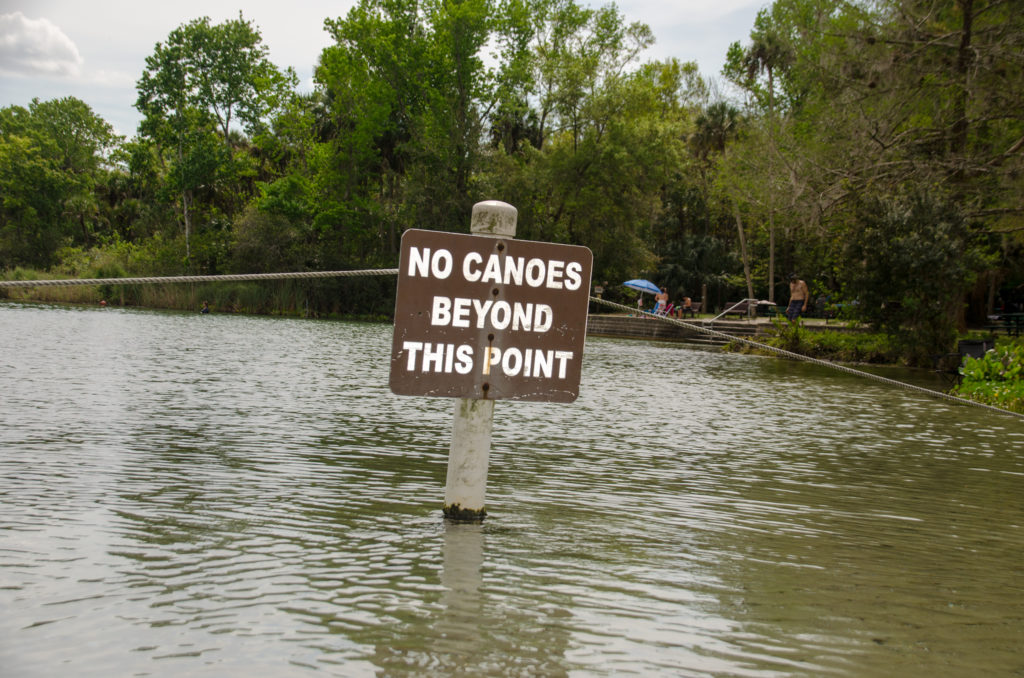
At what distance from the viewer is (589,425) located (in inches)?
426

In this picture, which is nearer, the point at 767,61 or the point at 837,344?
the point at 837,344

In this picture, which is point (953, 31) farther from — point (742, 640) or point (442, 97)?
point (442, 97)

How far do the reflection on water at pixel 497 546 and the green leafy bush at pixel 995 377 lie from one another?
363 cm

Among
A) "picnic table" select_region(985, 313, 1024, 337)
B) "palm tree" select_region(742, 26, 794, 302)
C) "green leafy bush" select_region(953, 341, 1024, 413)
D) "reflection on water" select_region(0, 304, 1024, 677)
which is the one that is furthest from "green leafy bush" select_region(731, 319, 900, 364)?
"palm tree" select_region(742, 26, 794, 302)

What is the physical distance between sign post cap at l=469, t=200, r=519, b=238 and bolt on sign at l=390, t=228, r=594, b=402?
0.07 metres

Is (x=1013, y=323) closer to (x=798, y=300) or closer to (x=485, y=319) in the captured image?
(x=798, y=300)

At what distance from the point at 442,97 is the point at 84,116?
42.1m

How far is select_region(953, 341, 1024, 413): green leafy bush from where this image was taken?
14.6 m


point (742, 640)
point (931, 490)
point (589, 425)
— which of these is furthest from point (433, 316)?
point (589, 425)

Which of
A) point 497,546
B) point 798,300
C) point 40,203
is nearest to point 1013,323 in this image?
point 798,300

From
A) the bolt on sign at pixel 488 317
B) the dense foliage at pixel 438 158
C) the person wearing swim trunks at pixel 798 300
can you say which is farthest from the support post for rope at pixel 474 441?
the dense foliage at pixel 438 158

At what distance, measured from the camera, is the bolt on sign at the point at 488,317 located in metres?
5.06

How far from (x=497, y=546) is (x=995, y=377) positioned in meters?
13.8

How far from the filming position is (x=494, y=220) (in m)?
5.18
